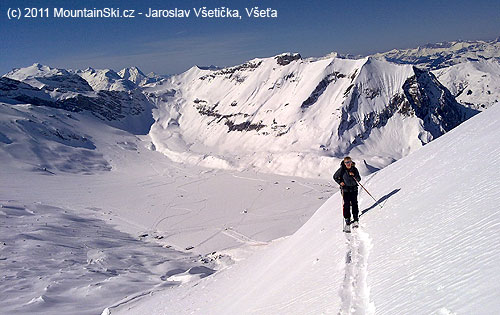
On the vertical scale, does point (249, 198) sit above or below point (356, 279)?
below

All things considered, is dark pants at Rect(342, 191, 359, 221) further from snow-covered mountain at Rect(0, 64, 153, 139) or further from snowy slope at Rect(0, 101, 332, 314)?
snow-covered mountain at Rect(0, 64, 153, 139)

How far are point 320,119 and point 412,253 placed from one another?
342 ft

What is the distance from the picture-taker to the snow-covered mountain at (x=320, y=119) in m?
98.2

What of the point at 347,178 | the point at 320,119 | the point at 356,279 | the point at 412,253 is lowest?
the point at 320,119

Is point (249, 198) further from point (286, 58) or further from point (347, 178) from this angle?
point (286, 58)

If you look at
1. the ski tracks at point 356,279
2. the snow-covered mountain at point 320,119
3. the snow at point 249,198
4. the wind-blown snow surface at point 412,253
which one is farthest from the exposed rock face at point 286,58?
the ski tracks at point 356,279

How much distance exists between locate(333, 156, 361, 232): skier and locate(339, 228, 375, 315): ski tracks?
0.92 m

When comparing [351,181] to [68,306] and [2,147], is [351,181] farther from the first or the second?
[2,147]

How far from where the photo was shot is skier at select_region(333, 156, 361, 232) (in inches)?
393

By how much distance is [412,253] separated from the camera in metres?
5.87

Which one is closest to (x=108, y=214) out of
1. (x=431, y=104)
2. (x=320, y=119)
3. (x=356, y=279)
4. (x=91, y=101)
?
(x=356, y=279)

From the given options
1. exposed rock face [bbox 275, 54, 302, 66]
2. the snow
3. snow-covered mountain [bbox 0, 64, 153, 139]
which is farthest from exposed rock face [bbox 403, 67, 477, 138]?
snow-covered mountain [bbox 0, 64, 153, 139]

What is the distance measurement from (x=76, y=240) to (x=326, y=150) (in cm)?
6928

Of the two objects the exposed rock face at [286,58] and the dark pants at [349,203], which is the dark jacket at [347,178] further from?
the exposed rock face at [286,58]
